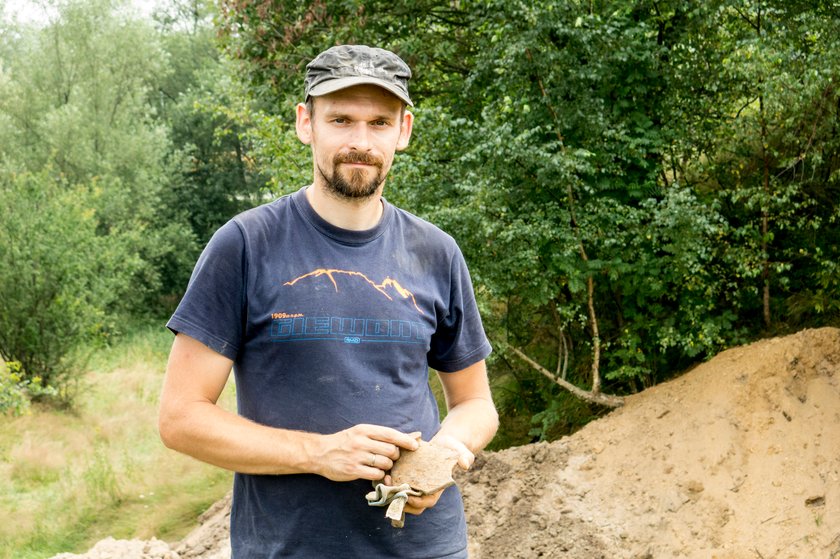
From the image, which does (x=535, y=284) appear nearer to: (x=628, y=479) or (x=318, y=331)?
(x=628, y=479)

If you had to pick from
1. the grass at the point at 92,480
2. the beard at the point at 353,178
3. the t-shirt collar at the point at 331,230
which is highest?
the beard at the point at 353,178

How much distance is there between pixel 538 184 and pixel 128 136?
1948 cm

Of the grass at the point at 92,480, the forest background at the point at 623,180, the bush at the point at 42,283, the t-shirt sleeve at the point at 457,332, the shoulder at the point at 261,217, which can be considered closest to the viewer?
the shoulder at the point at 261,217

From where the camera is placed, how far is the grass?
9016mm

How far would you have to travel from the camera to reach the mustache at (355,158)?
2203 millimetres

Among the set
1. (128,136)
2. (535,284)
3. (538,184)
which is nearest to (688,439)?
(535,284)

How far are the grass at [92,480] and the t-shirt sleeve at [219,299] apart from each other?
7.33 m

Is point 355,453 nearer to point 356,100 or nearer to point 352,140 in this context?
point 352,140

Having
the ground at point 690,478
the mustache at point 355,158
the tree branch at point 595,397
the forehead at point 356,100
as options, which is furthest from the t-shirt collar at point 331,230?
the tree branch at point 595,397

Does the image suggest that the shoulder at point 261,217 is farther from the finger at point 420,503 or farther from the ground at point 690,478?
the ground at point 690,478

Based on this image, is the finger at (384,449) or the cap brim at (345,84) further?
the cap brim at (345,84)

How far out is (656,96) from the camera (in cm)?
757

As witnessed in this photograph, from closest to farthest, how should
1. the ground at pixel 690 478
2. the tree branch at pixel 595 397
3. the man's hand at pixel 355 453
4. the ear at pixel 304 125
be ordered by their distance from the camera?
the man's hand at pixel 355 453 → the ear at pixel 304 125 → the ground at pixel 690 478 → the tree branch at pixel 595 397

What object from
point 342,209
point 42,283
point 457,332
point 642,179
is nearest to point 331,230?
point 342,209
